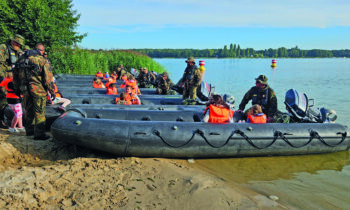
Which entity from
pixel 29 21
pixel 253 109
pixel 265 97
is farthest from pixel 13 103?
pixel 29 21

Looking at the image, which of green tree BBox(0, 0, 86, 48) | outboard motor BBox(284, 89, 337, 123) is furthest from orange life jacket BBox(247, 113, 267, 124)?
green tree BBox(0, 0, 86, 48)

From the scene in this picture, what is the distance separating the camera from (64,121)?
4.34 m

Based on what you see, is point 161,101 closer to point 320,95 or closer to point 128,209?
point 128,209

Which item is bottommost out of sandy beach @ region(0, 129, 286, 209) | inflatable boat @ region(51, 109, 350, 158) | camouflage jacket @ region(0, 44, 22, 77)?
sandy beach @ region(0, 129, 286, 209)

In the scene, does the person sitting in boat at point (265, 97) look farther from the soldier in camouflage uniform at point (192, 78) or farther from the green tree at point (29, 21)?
the green tree at point (29, 21)

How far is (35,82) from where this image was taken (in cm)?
459

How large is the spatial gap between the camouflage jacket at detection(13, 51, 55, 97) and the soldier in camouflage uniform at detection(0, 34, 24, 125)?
38.3 inches

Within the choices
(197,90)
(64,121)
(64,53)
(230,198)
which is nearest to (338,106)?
(197,90)

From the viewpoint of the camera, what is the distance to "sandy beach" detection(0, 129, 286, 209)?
9.91 ft

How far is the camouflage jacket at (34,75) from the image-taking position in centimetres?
451

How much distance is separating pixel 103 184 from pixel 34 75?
237cm

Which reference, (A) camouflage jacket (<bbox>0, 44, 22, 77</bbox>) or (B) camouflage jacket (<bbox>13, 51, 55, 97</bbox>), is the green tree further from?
(B) camouflage jacket (<bbox>13, 51, 55, 97</bbox>)

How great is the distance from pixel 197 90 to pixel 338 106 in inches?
290

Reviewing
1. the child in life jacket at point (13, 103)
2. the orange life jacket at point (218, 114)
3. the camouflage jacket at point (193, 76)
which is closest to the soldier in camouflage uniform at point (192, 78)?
the camouflage jacket at point (193, 76)
